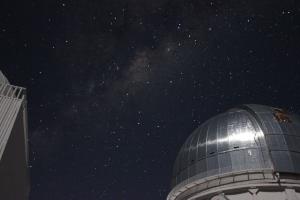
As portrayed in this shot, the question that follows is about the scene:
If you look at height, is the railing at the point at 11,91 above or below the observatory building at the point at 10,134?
above

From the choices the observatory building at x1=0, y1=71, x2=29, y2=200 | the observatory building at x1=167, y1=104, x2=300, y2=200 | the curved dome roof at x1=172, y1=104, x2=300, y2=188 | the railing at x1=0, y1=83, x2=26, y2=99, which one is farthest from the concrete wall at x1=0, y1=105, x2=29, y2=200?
the curved dome roof at x1=172, y1=104, x2=300, y2=188

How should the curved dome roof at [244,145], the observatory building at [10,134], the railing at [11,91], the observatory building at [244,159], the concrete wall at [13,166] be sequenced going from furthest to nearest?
the curved dome roof at [244,145]
the observatory building at [244,159]
the railing at [11,91]
the concrete wall at [13,166]
the observatory building at [10,134]

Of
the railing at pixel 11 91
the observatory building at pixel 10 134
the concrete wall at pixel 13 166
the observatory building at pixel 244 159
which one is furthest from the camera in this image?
the observatory building at pixel 244 159

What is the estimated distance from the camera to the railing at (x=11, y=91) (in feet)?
40.2

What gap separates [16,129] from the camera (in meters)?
12.4

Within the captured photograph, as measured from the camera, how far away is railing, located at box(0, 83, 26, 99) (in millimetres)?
12260

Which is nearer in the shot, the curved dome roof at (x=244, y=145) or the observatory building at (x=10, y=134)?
the observatory building at (x=10, y=134)

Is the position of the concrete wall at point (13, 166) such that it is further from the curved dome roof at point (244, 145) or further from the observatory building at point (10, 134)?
the curved dome roof at point (244, 145)

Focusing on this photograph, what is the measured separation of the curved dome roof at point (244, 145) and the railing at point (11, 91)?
31.0 ft

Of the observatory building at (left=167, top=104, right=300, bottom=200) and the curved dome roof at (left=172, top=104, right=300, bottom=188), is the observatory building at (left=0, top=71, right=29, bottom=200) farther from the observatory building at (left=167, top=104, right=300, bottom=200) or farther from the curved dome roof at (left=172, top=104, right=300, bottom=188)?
the curved dome roof at (left=172, top=104, right=300, bottom=188)

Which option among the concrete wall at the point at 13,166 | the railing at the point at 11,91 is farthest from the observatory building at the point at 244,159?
the railing at the point at 11,91

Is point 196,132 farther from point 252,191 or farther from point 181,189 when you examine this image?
point 252,191

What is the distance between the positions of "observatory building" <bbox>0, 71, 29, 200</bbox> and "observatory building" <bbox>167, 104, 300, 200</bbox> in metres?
8.37

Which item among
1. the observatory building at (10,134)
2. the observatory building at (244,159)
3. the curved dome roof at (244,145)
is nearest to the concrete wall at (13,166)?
the observatory building at (10,134)
